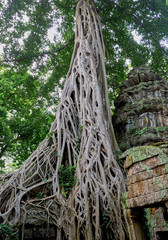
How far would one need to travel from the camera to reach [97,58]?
5.44 meters

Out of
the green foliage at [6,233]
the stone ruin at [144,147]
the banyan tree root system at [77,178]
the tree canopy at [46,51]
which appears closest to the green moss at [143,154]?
the stone ruin at [144,147]

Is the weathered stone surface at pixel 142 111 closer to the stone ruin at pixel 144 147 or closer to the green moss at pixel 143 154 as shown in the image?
the stone ruin at pixel 144 147

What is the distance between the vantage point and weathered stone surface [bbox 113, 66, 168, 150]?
468 cm

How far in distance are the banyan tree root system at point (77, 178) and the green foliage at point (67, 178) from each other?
0.20ft

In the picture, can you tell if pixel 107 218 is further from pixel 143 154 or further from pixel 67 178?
pixel 143 154

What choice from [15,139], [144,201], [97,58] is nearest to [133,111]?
[97,58]

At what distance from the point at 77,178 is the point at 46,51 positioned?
17.5ft

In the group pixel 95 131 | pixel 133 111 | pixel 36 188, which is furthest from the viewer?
pixel 133 111

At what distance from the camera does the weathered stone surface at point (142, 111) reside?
468cm

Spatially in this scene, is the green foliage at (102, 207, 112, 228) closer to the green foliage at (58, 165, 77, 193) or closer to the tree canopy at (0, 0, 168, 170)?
the green foliage at (58, 165, 77, 193)

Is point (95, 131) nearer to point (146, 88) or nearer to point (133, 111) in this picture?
point (133, 111)

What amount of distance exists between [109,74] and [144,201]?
21.6 feet

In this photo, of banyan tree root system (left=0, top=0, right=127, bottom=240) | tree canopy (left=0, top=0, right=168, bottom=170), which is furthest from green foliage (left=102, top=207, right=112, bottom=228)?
tree canopy (left=0, top=0, right=168, bottom=170)

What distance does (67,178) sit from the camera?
3270mm
